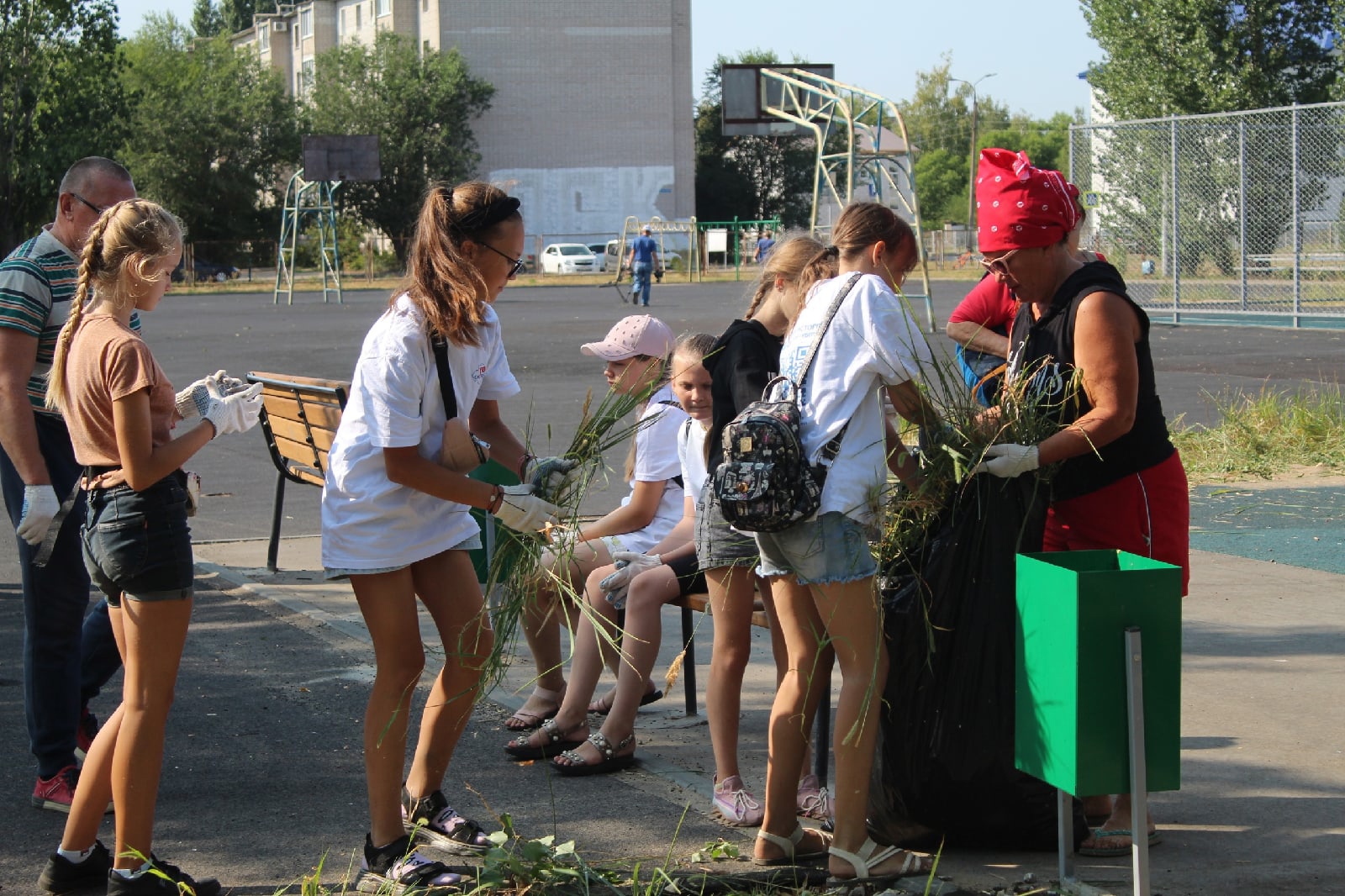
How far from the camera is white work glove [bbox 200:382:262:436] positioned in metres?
3.62

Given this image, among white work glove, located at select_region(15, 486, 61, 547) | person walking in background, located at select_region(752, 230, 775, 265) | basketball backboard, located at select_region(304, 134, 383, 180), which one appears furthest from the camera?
basketball backboard, located at select_region(304, 134, 383, 180)

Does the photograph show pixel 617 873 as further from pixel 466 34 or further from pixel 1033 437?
pixel 466 34

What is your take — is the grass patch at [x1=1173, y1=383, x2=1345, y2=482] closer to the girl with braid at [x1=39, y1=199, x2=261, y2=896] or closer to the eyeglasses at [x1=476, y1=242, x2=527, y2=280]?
the eyeglasses at [x1=476, y1=242, x2=527, y2=280]

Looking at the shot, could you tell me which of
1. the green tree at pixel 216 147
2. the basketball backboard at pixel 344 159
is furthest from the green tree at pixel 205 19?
the basketball backboard at pixel 344 159

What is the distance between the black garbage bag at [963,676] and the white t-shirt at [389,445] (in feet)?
4.02

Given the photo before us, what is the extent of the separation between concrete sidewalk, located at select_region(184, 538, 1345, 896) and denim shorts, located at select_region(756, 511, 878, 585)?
792 millimetres

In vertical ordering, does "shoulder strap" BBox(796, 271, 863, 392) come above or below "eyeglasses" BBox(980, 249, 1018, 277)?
below

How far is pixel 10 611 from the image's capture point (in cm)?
667

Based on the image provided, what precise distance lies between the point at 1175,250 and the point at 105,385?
18.9 metres

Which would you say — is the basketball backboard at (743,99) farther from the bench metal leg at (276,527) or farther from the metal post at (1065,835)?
the metal post at (1065,835)

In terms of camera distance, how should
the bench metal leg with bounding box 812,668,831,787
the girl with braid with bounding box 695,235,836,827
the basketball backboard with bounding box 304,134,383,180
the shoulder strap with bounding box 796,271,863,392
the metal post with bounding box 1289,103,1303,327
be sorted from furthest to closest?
the basketball backboard with bounding box 304,134,383,180 → the metal post with bounding box 1289,103,1303,327 → the bench metal leg with bounding box 812,668,831,787 → the girl with braid with bounding box 695,235,836,827 → the shoulder strap with bounding box 796,271,863,392

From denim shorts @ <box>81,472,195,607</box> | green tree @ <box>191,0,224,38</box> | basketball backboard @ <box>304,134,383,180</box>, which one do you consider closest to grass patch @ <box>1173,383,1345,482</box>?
denim shorts @ <box>81,472,195,607</box>

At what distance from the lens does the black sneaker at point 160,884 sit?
11.2 ft

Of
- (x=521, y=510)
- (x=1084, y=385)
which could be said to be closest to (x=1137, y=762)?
(x=1084, y=385)
